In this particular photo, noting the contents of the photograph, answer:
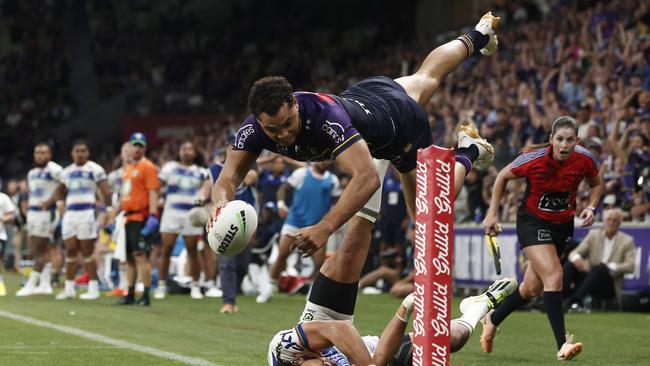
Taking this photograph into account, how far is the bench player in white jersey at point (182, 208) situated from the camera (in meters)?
19.6

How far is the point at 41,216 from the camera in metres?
20.2

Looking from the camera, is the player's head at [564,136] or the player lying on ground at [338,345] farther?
the player's head at [564,136]

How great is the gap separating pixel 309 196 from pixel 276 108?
40.0 feet

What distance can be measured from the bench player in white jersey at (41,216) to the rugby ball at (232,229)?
13051 millimetres

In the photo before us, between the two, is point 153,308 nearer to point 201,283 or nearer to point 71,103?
point 201,283

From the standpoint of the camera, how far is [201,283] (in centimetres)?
2061

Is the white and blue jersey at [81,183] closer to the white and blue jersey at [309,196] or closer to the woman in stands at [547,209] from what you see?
the white and blue jersey at [309,196]

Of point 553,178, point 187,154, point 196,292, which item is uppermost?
point 187,154

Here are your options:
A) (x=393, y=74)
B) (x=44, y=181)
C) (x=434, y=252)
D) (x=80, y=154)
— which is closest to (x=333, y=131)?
(x=434, y=252)

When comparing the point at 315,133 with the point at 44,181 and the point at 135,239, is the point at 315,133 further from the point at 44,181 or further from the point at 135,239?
the point at 44,181

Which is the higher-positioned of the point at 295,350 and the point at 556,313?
the point at 556,313

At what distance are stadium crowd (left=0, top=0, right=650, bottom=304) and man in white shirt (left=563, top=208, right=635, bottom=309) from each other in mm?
758

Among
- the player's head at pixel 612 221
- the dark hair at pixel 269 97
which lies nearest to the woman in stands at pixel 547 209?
the dark hair at pixel 269 97

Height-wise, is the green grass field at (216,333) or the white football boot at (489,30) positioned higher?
the white football boot at (489,30)
